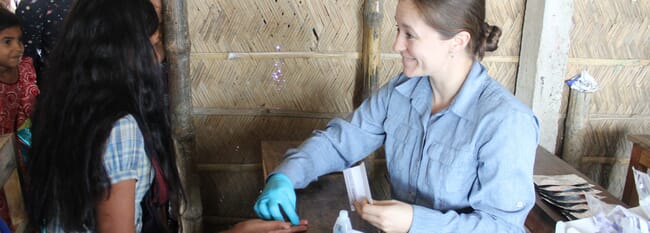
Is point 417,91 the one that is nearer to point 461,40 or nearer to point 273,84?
point 461,40

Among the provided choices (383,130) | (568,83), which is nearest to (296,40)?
(383,130)

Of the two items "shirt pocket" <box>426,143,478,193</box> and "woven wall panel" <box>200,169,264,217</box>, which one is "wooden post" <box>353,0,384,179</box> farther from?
"shirt pocket" <box>426,143,478,193</box>

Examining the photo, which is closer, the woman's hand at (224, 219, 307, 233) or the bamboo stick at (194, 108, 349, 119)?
the woman's hand at (224, 219, 307, 233)

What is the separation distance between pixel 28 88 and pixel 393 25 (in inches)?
69.9

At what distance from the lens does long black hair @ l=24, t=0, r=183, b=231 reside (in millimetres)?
1280

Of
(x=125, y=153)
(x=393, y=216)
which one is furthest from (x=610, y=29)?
(x=125, y=153)

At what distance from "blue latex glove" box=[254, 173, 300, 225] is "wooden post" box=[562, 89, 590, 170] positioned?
2003 mm

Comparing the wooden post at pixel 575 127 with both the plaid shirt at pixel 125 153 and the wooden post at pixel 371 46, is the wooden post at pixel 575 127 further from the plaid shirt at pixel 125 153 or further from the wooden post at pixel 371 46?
the plaid shirt at pixel 125 153

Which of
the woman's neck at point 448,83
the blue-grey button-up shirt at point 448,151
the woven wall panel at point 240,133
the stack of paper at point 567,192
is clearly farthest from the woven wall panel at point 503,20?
the woman's neck at point 448,83

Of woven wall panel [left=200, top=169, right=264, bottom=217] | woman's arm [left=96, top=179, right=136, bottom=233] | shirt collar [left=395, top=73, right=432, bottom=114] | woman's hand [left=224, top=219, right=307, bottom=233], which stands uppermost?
shirt collar [left=395, top=73, right=432, bottom=114]

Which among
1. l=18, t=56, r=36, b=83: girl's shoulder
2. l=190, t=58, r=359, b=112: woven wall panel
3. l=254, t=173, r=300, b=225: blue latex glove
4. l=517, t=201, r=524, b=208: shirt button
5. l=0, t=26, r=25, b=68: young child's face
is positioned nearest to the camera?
l=517, t=201, r=524, b=208: shirt button

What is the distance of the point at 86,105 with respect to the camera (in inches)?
51.2

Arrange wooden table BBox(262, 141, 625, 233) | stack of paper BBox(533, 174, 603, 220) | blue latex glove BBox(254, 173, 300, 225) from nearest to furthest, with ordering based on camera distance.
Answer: blue latex glove BBox(254, 173, 300, 225) → wooden table BBox(262, 141, 625, 233) → stack of paper BBox(533, 174, 603, 220)

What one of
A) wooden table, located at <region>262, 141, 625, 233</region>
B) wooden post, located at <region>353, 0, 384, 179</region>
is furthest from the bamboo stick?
wooden table, located at <region>262, 141, 625, 233</region>
